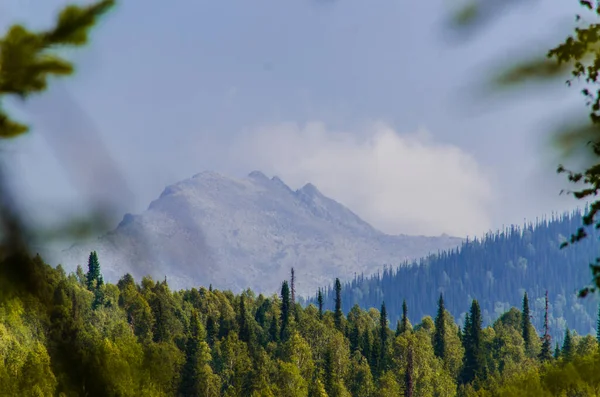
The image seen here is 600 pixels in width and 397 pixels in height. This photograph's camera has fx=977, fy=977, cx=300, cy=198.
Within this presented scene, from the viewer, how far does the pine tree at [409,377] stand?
86125 millimetres

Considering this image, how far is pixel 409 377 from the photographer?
8706 cm

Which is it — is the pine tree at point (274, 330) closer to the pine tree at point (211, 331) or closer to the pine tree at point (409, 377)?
the pine tree at point (211, 331)

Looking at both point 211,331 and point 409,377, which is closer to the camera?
point 409,377

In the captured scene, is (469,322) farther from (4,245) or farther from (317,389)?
(4,245)

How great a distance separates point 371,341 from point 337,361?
39.0 ft

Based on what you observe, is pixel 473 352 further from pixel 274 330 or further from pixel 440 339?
pixel 274 330

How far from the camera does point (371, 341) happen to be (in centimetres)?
10325

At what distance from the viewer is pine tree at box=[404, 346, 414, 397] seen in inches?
3391

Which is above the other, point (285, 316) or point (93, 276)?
point (93, 276)

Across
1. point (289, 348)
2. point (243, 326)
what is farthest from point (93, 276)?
point (289, 348)

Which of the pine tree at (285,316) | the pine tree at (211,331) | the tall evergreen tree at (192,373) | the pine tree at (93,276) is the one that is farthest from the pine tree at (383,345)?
the pine tree at (93,276)

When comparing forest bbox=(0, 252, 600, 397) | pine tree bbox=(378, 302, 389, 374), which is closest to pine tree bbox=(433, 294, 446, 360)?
forest bbox=(0, 252, 600, 397)

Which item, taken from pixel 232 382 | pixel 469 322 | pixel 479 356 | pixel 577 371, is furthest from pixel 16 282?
pixel 469 322

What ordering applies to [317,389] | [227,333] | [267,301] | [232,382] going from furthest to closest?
[267,301] → [227,333] → [232,382] → [317,389]
